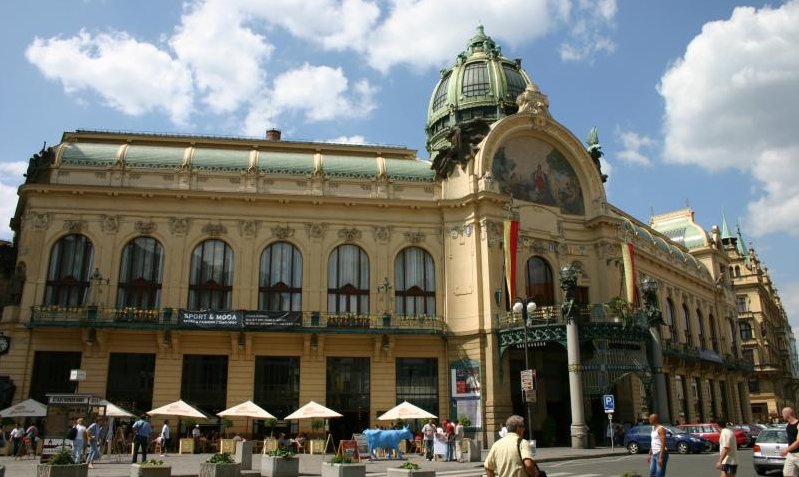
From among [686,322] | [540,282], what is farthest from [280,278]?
[686,322]

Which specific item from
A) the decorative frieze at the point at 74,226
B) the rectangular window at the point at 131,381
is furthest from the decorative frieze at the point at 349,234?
the decorative frieze at the point at 74,226

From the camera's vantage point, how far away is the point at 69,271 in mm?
38000

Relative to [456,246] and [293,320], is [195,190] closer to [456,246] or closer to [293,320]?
[293,320]

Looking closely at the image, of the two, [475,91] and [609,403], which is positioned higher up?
[475,91]

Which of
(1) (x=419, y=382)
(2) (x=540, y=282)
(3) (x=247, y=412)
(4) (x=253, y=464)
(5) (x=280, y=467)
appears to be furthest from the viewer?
(2) (x=540, y=282)

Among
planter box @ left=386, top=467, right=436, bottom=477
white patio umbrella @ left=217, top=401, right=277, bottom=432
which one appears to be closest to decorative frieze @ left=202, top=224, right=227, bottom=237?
white patio umbrella @ left=217, top=401, right=277, bottom=432

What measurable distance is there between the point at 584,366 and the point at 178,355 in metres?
22.5

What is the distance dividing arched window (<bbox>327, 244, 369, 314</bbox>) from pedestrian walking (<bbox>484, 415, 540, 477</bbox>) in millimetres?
31532

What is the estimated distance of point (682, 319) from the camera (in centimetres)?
6125

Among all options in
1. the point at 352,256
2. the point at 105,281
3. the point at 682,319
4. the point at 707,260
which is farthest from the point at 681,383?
the point at 105,281

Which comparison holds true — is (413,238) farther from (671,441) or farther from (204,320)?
(671,441)

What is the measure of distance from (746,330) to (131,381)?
79.2 metres

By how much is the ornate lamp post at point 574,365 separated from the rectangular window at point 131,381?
22851 mm

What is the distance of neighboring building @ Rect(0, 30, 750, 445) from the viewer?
Result: 3669 cm
